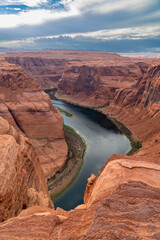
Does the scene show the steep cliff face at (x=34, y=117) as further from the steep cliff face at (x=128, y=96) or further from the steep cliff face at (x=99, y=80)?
the steep cliff face at (x=99, y=80)

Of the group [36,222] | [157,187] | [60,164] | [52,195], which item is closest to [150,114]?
[60,164]

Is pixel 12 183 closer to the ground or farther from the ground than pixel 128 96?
closer to the ground

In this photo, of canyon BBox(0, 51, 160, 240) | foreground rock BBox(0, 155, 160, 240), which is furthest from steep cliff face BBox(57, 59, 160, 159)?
foreground rock BBox(0, 155, 160, 240)

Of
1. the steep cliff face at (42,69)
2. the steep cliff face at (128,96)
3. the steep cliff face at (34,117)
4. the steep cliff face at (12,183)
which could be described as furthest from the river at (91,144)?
the steep cliff face at (42,69)

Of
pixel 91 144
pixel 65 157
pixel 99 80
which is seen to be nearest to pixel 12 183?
pixel 65 157

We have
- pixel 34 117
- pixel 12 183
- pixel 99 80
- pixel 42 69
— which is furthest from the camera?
pixel 42 69

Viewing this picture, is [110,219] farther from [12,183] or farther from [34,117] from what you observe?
[34,117]

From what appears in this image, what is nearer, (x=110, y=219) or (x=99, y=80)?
(x=110, y=219)
